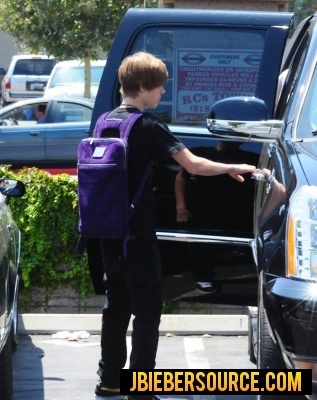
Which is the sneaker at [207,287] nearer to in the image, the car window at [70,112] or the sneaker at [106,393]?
the sneaker at [106,393]

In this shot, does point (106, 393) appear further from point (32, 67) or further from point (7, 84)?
point (32, 67)

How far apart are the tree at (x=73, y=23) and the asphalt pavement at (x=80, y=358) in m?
18.9

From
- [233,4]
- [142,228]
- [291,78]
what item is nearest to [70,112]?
[233,4]

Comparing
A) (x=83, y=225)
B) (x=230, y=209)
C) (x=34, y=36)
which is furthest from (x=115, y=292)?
(x=34, y=36)

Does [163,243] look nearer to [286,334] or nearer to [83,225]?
[83,225]

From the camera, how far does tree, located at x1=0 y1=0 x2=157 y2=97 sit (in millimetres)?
25219

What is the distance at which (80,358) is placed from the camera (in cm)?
610

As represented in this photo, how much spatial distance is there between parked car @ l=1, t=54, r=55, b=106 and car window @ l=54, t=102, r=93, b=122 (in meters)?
15.3

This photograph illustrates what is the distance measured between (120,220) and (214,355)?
1855mm

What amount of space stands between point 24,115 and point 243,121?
1300cm

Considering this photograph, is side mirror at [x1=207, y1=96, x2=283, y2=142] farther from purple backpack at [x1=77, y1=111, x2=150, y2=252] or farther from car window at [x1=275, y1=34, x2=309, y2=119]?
purple backpack at [x1=77, y1=111, x2=150, y2=252]

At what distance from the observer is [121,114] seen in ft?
15.7

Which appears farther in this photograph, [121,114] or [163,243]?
[163,243]

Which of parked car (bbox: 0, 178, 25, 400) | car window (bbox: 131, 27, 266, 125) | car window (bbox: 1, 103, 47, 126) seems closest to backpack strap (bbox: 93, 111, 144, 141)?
parked car (bbox: 0, 178, 25, 400)
